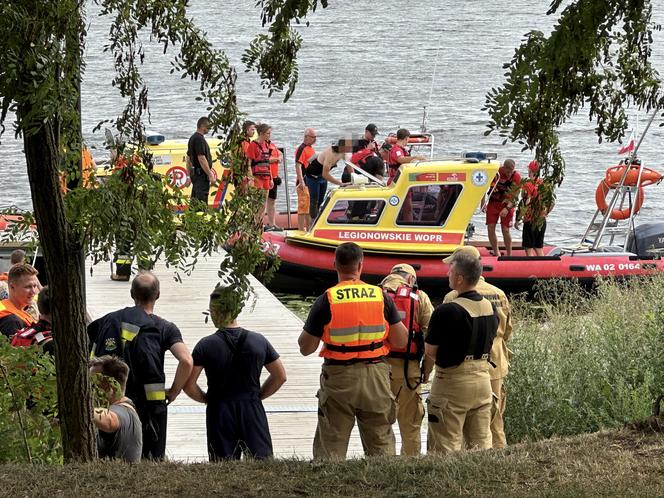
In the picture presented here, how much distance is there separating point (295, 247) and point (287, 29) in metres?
12.2

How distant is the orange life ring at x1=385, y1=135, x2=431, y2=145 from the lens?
2011cm

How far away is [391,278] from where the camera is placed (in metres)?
8.74

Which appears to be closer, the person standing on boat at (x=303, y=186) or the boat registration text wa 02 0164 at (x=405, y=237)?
the boat registration text wa 02 0164 at (x=405, y=237)

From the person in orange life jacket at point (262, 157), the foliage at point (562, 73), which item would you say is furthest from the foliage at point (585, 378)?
the person in orange life jacket at point (262, 157)

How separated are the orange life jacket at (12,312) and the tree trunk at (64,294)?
1.99m

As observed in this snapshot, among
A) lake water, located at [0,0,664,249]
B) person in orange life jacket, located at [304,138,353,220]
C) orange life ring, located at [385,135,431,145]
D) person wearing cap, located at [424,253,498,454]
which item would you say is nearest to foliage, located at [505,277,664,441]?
person wearing cap, located at [424,253,498,454]

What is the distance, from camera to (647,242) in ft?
62.0

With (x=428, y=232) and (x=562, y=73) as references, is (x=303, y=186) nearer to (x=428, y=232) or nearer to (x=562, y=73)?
(x=428, y=232)

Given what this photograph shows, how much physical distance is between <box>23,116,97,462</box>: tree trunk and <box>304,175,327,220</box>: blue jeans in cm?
1336

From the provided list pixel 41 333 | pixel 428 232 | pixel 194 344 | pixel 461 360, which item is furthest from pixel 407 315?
pixel 428 232

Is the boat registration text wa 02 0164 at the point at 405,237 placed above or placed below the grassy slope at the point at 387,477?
above

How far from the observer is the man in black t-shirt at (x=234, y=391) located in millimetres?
7676

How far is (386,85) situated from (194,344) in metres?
34.9

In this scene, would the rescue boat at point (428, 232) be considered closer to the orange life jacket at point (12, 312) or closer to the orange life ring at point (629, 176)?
the orange life ring at point (629, 176)
